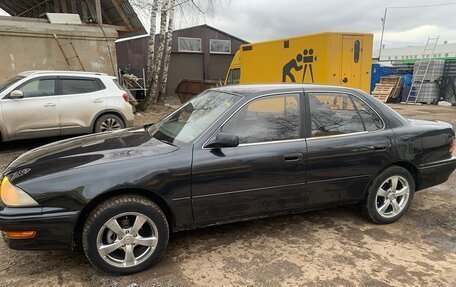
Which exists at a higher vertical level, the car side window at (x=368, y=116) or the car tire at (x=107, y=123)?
the car side window at (x=368, y=116)

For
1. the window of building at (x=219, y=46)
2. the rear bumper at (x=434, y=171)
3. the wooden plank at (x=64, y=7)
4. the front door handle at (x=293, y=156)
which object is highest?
the wooden plank at (x=64, y=7)

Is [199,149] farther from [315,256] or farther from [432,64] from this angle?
[432,64]

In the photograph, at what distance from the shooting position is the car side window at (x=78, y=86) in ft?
24.3

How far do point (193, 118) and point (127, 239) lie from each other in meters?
1.33

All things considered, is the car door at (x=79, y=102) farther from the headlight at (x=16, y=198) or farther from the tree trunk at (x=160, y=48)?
the tree trunk at (x=160, y=48)

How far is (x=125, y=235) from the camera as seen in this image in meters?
2.89

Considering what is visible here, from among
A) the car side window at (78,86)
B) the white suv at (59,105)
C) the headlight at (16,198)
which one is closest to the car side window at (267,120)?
the headlight at (16,198)

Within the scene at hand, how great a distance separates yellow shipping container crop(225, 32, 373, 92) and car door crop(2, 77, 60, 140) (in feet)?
15.5

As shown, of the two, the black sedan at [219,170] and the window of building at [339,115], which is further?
the window of building at [339,115]

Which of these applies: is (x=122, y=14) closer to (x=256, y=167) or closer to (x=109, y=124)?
(x=109, y=124)

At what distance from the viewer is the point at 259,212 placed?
11.1ft

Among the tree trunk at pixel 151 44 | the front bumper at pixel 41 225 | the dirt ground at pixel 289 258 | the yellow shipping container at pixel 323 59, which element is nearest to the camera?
the front bumper at pixel 41 225

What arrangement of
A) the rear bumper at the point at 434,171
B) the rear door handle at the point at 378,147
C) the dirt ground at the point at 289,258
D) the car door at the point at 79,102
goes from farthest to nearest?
the car door at the point at 79,102 → the rear bumper at the point at 434,171 → the rear door handle at the point at 378,147 → the dirt ground at the point at 289,258

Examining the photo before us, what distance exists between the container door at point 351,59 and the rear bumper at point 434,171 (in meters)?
4.86
